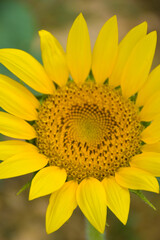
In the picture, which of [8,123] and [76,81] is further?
[76,81]

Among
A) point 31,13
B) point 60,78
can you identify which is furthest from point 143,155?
point 31,13

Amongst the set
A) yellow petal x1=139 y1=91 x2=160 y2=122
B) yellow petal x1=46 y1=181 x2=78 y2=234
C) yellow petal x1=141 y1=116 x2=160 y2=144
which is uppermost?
yellow petal x1=139 y1=91 x2=160 y2=122

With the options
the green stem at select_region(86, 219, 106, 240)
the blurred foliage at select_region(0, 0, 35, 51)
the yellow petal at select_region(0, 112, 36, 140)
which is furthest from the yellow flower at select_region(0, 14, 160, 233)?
the blurred foliage at select_region(0, 0, 35, 51)

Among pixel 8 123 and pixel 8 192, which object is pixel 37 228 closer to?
pixel 8 192

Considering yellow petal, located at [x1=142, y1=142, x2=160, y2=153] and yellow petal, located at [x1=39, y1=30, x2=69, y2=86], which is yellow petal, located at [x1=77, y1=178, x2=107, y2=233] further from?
yellow petal, located at [x1=39, y1=30, x2=69, y2=86]

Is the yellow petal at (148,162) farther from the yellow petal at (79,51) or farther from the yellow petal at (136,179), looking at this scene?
the yellow petal at (79,51)

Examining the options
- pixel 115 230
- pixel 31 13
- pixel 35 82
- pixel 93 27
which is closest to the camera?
pixel 35 82

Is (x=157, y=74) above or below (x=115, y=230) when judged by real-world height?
above

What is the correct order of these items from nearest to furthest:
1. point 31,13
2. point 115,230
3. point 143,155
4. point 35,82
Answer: point 143,155 < point 35,82 < point 115,230 < point 31,13
